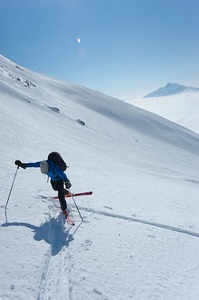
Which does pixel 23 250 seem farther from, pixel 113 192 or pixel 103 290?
pixel 113 192

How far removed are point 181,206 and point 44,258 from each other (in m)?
8.64

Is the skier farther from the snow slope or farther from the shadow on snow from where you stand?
the shadow on snow

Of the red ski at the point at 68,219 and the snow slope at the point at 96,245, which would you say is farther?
the red ski at the point at 68,219

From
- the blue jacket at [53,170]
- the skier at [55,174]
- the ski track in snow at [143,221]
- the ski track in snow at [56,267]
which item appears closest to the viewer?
the ski track in snow at [56,267]

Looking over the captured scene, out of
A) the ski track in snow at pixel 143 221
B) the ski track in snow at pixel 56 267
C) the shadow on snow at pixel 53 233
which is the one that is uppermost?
the ski track in snow at pixel 143 221

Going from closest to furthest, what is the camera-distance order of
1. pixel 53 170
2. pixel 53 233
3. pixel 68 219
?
pixel 53 233 < pixel 68 219 < pixel 53 170

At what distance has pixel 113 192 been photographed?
39.1 ft

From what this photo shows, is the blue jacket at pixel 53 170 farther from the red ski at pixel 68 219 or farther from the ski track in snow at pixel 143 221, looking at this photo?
the ski track in snow at pixel 143 221

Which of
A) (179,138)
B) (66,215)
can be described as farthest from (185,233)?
(179,138)

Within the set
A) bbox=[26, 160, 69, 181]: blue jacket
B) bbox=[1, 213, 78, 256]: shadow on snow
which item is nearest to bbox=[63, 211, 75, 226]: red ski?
bbox=[1, 213, 78, 256]: shadow on snow

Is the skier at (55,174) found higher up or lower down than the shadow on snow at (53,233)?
higher up

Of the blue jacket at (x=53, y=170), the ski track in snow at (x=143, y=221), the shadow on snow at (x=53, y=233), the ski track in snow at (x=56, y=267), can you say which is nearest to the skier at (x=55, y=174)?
the blue jacket at (x=53, y=170)

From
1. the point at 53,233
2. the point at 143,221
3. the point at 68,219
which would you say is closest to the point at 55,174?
the point at 68,219

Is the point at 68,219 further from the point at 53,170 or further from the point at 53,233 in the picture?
the point at 53,170
